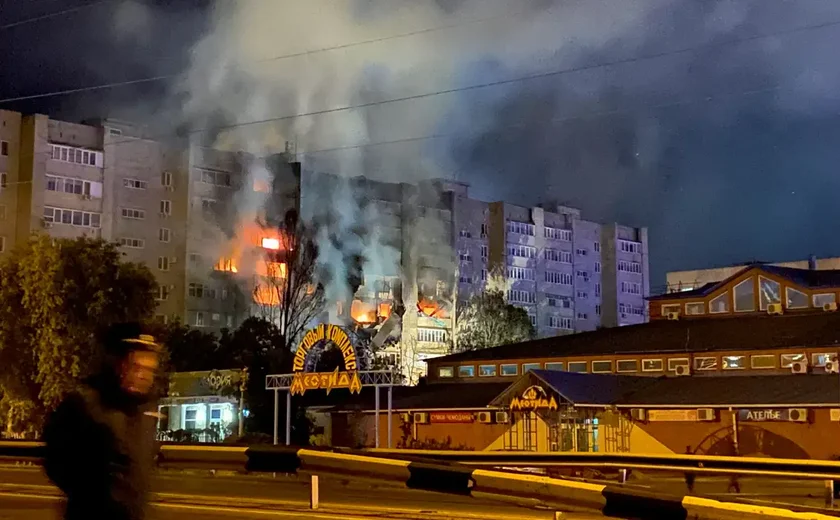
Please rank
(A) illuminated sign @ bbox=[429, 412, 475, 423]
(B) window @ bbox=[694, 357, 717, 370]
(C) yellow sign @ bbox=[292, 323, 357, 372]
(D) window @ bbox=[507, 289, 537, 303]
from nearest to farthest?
(C) yellow sign @ bbox=[292, 323, 357, 372], (B) window @ bbox=[694, 357, 717, 370], (A) illuminated sign @ bbox=[429, 412, 475, 423], (D) window @ bbox=[507, 289, 537, 303]

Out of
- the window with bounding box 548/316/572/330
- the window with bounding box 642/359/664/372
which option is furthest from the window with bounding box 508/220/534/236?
the window with bounding box 642/359/664/372

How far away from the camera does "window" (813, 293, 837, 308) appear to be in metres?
55.5

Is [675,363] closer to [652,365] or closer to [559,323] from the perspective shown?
[652,365]

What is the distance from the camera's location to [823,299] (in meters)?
56.0

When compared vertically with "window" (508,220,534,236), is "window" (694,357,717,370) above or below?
below

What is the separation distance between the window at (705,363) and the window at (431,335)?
6549 centimetres

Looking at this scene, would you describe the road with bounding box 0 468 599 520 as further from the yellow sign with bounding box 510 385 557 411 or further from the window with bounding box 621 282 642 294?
the window with bounding box 621 282 642 294

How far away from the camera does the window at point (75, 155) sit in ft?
292

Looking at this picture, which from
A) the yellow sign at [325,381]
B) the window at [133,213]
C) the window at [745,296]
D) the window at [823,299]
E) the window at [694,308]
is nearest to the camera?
the yellow sign at [325,381]

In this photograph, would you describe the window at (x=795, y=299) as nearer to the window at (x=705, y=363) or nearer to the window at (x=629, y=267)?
the window at (x=705, y=363)

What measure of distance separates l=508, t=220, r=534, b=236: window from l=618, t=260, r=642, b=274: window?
666 inches

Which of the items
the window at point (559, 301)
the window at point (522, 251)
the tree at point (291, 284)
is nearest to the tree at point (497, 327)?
the tree at point (291, 284)

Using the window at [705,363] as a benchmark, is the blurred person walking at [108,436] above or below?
below

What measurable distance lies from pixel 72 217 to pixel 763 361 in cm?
6084
